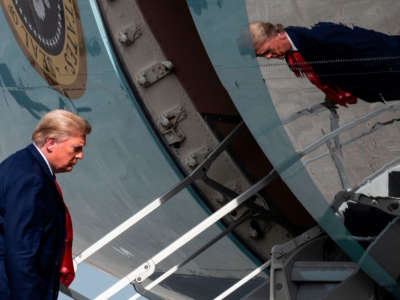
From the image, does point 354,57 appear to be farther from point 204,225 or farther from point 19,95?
point 19,95

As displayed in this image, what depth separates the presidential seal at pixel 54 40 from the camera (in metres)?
3.73

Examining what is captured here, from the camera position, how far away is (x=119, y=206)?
4.39 metres

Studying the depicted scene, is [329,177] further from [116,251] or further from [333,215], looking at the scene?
[116,251]

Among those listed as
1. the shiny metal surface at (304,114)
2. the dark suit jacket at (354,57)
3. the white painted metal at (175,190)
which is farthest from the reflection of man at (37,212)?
the white painted metal at (175,190)

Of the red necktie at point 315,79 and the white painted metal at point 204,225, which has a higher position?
the red necktie at point 315,79

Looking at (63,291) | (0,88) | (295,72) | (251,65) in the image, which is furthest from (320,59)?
(0,88)

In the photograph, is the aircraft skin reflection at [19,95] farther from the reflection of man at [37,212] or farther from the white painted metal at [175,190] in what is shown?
the reflection of man at [37,212]

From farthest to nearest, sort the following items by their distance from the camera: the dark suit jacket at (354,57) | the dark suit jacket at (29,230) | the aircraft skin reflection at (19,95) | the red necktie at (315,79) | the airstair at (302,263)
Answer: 1. the aircraft skin reflection at (19,95)
2. the airstair at (302,263)
3. the red necktie at (315,79)
4. the dark suit jacket at (354,57)
5. the dark suit jacket at (29,230)

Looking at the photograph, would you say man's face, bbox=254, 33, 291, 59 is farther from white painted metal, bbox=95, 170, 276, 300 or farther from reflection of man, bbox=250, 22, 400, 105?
white painted metal, bbox=95, 170, 276, 300

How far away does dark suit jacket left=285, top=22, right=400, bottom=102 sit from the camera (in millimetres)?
2486

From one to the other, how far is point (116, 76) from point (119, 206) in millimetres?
995

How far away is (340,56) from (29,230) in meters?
1.20

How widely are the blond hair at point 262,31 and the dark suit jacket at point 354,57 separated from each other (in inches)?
1.7

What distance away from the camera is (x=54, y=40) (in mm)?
3871
